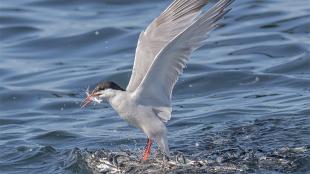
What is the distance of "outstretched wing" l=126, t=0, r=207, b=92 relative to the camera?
1032 cm

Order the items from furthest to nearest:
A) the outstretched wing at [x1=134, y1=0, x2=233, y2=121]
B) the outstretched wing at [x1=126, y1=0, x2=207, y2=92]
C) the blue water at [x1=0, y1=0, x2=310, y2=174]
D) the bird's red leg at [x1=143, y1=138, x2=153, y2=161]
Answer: the blue water at [x1=0, y1=0, x2=310, y2=174], the bird's red leg at [x1=143, y1=138, x2=153, y2=161], the outstretched wing at [x1=126, y1=0, x2=207, y2=92], the outstretched wing at [x1=134, y1=0, x2=233, y2=121]

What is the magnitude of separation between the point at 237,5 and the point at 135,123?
9982 mm

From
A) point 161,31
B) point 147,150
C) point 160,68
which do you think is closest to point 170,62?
point 160,68

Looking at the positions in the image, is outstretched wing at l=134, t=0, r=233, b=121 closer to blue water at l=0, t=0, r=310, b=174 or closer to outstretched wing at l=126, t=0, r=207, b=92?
outstretched wing at l=126, t=0, r=207, b=92

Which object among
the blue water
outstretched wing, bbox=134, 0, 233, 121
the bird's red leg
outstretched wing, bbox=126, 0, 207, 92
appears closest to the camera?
outstretched wing, bbox=134, 0, 233, 121

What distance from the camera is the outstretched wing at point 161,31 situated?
10.3m

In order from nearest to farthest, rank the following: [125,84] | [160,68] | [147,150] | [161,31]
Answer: [160,68] → [147,150] → [161,31] → [125,84]

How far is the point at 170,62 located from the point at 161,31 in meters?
1.02

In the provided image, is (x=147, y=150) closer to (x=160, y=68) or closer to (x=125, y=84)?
(x=160, y=68)

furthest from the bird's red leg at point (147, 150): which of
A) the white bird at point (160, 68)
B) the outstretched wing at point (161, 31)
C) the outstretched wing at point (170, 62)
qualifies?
the outstretched wing at point (161, 31)

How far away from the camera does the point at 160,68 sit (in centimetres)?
965

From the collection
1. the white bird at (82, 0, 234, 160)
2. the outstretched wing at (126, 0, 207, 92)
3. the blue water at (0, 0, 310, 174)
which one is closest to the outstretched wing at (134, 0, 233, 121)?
the white bird at (82, 0, 234, 160)

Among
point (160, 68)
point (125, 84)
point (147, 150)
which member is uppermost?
point (125, 84)

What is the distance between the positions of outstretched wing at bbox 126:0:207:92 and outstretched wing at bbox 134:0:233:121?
0.34m
